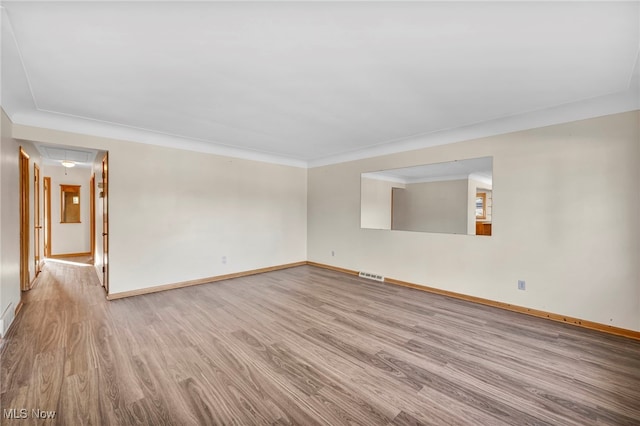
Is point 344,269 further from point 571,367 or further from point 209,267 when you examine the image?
point 571,367

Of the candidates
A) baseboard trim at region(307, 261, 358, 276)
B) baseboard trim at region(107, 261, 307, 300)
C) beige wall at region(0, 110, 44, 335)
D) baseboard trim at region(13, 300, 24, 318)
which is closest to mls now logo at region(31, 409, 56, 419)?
beige wall at region(0, 110, 44, 335)

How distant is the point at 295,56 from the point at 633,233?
3609 millimetres

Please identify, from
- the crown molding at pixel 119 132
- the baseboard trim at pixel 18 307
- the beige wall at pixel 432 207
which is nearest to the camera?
the baseboard trim at pixel 18 307

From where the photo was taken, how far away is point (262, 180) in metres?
5.34

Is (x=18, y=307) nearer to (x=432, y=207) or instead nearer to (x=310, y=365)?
(x=310, y=365)

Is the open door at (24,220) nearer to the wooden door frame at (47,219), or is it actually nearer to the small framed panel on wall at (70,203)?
the wooden door frame at (47,219)

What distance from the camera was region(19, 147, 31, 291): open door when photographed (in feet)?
11.9

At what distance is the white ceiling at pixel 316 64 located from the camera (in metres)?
1.59

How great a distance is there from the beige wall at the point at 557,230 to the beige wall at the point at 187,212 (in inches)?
112

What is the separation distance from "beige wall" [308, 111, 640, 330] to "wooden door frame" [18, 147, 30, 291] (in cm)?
566

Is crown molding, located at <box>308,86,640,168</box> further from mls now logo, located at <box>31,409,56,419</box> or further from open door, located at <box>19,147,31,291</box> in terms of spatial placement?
open door, located at <box>19,147,31,291</box>

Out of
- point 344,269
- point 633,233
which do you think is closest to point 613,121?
point 633,233

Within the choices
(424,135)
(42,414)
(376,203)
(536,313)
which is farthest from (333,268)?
(42,414)

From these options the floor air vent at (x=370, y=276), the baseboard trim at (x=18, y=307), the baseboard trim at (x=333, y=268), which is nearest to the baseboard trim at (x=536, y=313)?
the floor air vent at (x=370, y=276)
